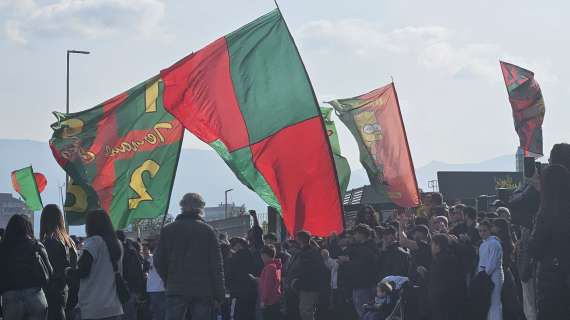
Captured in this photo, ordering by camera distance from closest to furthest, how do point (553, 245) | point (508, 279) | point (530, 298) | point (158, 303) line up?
point (553, 245), point (530, 298), point (508, 279), point (158, 303)

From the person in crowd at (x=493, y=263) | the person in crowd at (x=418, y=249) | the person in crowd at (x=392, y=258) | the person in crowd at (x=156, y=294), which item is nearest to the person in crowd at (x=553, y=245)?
the person in crowd at (x=493, y=263)

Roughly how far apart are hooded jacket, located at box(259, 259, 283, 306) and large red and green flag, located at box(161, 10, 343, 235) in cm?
498

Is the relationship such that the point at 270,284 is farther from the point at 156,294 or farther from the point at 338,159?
the point at 338,159

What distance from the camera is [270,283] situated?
720 inches

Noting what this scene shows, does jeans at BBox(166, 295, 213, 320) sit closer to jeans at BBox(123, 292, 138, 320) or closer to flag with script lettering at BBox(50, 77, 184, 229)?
flag with script lettering at BBox(50, 77, 184, 229)

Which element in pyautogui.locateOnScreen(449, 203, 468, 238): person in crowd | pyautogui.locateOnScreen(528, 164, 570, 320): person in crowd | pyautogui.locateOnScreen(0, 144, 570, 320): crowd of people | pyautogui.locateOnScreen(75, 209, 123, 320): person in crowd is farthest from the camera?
pyautogui.locateOnScreen(449, 203, 468, 238): person in crowd

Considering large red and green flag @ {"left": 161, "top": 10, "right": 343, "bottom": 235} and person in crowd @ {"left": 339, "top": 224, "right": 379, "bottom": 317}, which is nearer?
large red and green flag @ {"left": 161, "top": 10, "right": 343, "bottom": 235}

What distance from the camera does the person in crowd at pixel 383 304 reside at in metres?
15.0

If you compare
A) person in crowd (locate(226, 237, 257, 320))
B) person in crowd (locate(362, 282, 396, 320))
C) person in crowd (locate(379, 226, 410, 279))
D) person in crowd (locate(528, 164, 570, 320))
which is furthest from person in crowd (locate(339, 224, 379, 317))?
person in crowd (locate(528, 164, 570, 320))

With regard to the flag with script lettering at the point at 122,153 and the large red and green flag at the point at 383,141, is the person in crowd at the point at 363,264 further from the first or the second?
the flag with script lettering at the point at 122,153

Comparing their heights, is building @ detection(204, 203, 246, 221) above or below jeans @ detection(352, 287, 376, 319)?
above

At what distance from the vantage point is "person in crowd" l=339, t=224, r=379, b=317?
1661 cm

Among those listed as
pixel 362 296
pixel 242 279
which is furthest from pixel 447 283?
pixel 242 279

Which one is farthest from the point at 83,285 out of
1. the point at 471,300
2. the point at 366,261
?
the point at 366,261
